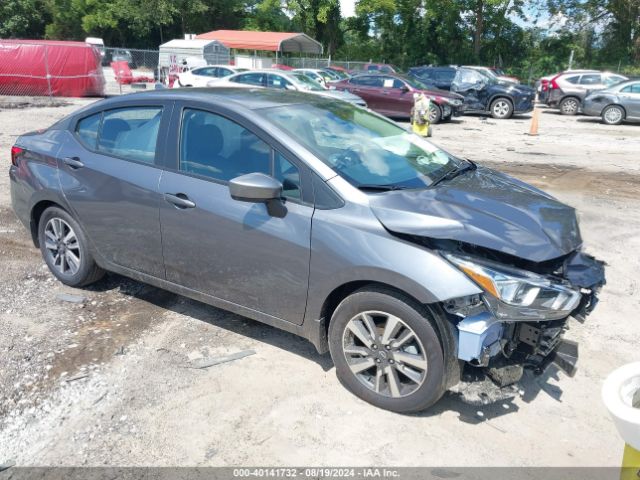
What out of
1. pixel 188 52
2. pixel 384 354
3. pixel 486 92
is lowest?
pixel 384 354

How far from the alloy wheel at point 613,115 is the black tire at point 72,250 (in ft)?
61.4

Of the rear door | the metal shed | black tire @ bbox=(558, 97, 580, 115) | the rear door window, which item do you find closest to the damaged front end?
the rear door

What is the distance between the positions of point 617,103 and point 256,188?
18.8 m

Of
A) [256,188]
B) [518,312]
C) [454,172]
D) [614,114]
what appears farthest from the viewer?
[614,114]

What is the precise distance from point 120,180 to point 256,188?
1.38m

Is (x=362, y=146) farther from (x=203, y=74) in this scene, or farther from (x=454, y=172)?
(x=203, y=74)

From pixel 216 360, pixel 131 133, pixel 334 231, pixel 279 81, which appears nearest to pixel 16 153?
pixel 131 133

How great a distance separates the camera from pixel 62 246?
462 cm

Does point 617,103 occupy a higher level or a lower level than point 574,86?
lower

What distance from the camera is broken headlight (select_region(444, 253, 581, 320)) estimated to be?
279cm

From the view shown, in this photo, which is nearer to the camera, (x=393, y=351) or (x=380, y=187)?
(x=393, y=351)

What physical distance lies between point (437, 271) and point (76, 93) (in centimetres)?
2200

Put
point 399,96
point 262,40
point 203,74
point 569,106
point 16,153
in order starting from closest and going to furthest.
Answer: point 16,153, point 399,96, point 203,74, point 569,106, point 262,40

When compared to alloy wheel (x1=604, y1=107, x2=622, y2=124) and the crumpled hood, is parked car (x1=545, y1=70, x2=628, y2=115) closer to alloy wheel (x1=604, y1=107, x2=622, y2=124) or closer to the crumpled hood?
Answer: alloy wheel (x1=604, y1=107, x2=622, y2=124)
